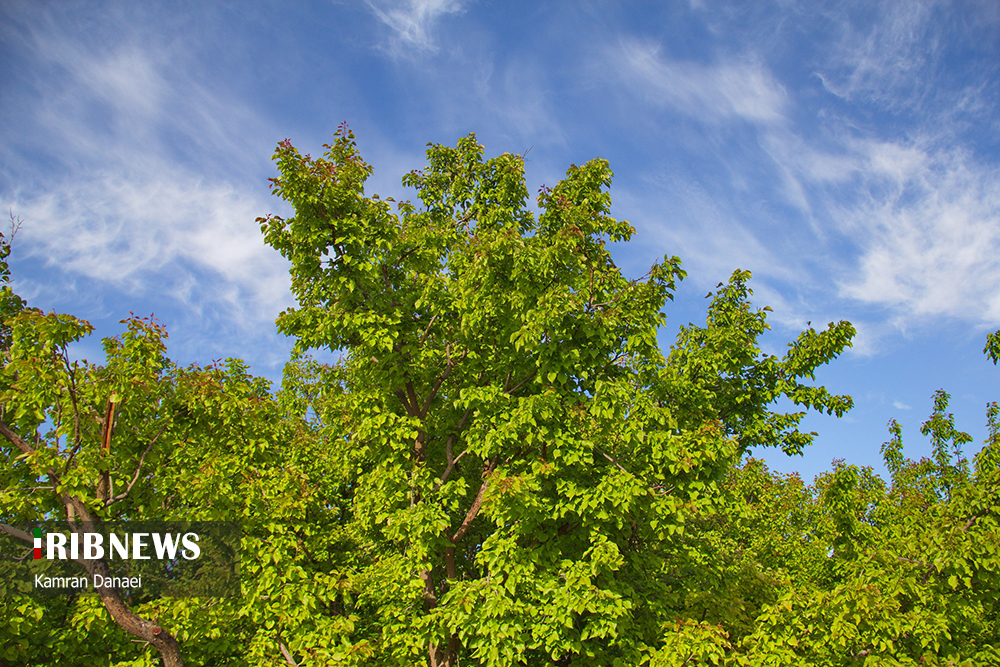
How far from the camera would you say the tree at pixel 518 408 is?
9.48 meters

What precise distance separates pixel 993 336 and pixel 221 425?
40.7 ft

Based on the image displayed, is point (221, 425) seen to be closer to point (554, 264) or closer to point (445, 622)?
point (445, 622)

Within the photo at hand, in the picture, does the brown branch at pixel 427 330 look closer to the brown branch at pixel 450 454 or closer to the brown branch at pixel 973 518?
the brown branch at pixel 450 454

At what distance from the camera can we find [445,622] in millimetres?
9672

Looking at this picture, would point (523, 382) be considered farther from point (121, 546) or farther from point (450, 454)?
point (121, 546)

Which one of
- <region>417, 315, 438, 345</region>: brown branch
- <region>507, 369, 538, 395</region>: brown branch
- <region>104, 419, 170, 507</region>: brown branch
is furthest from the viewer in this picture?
<region>417, 315, 438, 345</region>: brown branch

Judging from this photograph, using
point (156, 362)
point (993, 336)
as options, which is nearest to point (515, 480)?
point (156, 362)

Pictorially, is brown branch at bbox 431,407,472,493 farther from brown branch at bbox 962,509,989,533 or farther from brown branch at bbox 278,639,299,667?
brown branch at bbox 962,509,989,533

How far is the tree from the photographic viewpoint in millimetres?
9484

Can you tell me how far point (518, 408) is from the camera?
9.80m
